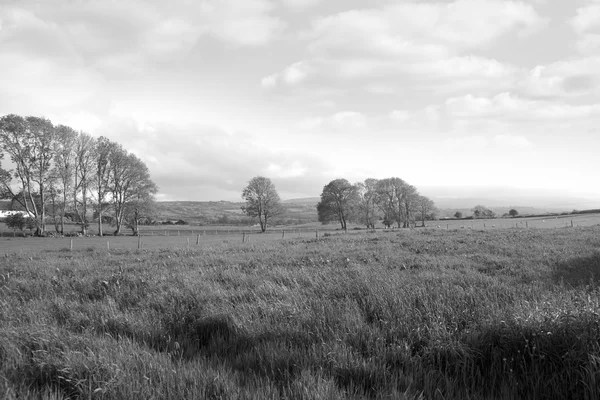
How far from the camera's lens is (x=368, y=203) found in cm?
8519

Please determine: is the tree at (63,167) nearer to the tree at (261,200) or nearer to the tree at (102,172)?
the tree at (102,172)

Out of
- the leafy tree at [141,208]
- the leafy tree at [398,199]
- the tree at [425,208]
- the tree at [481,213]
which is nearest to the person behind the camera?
the leafy tree at [141,208]

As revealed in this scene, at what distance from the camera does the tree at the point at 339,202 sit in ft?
267

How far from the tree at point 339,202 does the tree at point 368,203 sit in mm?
2028

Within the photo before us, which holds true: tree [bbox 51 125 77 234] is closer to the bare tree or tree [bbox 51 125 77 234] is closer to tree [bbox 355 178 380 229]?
the bare tree

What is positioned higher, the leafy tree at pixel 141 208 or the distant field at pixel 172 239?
the leafy tree at pixel 141 208

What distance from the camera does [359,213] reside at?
3250 inches

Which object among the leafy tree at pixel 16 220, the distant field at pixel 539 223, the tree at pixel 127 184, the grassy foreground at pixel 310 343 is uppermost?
the tree at pixel 127 184

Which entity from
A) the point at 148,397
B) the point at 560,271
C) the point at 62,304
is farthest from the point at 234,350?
the point at 560,271

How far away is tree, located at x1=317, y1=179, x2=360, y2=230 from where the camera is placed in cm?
8125

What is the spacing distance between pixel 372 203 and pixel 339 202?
10510mm

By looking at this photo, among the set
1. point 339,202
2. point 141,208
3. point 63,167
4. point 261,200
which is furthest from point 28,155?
point 339,202

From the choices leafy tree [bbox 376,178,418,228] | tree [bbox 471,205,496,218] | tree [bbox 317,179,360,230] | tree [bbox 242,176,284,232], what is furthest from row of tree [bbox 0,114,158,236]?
tree [bbox 471,205,496,218]

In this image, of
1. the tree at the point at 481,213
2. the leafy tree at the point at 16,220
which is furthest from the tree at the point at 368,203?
the leafy tree at the point at 16,220
